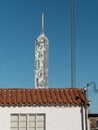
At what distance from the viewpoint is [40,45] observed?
16162cm

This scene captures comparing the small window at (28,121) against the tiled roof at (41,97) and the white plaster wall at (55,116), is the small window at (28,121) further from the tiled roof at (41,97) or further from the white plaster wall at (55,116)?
the tiled roof at (41,97)

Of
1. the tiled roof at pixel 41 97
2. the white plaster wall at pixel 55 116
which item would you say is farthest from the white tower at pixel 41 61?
the white plaster wall at pixel 55 116

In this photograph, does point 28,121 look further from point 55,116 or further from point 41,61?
point 41,61

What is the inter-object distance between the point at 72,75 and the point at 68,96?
2301cm

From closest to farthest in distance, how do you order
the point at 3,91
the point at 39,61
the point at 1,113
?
the point at 1,113 → the point at 3,91 → the point at 39,61

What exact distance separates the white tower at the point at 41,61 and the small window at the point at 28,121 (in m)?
126

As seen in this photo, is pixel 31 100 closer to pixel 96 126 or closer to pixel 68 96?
pixel 68 96

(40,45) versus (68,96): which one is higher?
(40,45)

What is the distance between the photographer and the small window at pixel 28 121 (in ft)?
80.9

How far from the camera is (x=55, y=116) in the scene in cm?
2477

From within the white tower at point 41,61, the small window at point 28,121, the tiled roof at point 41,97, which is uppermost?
the white tower at point 41,61

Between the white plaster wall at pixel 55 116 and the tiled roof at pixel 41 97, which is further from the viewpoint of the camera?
the tiled roof at pixel 41 97

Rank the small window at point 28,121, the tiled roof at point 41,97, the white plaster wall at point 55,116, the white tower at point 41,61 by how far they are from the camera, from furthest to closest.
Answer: the white tower at point 41,61
the tiled roof at point 41,97
the small window at point 28,121
the white plaster wall at point 55,116

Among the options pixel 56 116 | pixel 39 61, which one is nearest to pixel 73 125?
pixel 56 116
